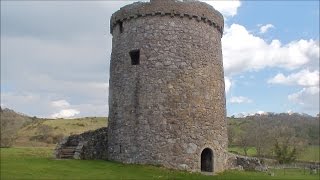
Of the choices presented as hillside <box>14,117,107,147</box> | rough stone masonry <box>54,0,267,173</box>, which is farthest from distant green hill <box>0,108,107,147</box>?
rough stone masonry <box>54,0,267,173</box>

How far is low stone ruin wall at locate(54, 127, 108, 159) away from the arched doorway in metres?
5.77

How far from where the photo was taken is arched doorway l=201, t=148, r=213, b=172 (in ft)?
77.1

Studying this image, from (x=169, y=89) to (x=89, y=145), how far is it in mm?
6169

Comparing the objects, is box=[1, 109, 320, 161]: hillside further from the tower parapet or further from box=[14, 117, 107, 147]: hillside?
the tower parapet

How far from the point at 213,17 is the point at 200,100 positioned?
508cm

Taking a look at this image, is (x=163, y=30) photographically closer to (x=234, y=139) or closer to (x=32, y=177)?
(x=32, y=177)

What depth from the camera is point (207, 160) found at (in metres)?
23.9

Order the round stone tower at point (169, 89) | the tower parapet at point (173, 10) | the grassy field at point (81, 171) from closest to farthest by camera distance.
Answer: the grassy field at point (81, 171) < the round stone tower at point (169, 89) < the tower parapet at point (173, 10)

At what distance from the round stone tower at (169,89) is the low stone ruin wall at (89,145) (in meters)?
0.94

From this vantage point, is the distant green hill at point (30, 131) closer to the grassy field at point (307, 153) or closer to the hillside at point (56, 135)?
the hillside at point (56, 135)

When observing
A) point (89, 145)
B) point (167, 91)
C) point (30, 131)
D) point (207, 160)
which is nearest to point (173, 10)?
point (167, 91)

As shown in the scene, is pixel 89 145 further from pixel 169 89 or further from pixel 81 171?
pixel 81 171

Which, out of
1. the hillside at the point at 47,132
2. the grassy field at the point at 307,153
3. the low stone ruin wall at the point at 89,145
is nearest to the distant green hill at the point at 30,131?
the hillside at the point at 47,132

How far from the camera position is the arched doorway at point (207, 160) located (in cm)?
2350
